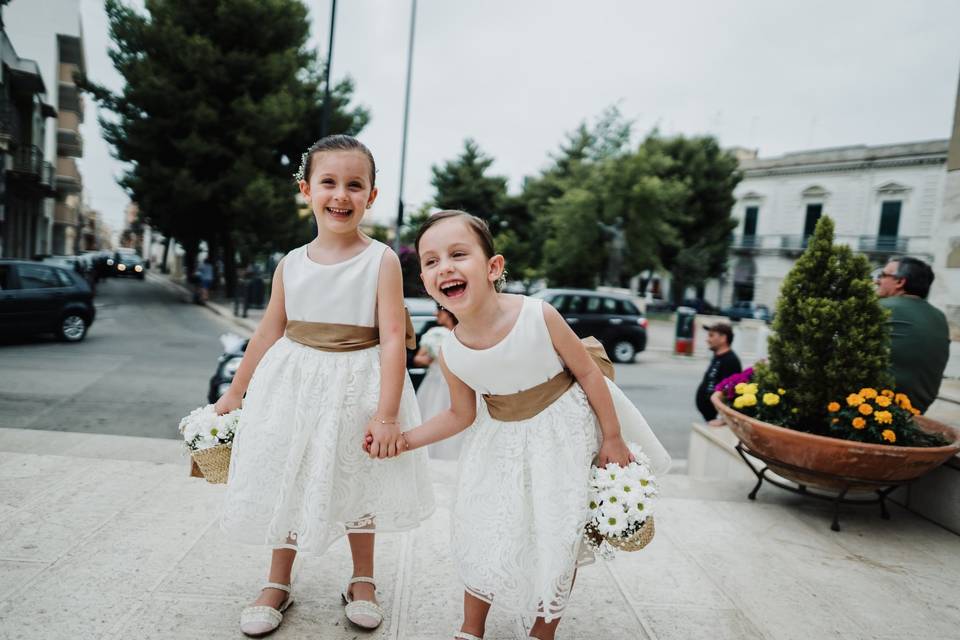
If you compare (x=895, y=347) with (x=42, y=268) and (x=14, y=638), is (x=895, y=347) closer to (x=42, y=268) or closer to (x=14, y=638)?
(x=14, y=638)

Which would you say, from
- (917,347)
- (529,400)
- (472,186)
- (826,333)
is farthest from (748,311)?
(529,400)

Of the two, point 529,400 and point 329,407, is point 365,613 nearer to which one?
point 329,407

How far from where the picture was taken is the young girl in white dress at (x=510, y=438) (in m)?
1.93

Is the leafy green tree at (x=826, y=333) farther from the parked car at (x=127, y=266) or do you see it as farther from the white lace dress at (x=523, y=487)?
the parked car at (x=127, y=266)

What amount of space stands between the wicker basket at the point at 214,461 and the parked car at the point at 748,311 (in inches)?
1496

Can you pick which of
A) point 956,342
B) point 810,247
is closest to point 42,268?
point 810,247

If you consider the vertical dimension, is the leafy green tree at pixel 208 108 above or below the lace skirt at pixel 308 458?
above

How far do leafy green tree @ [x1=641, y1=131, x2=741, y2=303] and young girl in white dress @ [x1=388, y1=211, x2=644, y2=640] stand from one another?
37802 mm

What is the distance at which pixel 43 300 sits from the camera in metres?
10.4

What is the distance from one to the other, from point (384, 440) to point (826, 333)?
2.86 m

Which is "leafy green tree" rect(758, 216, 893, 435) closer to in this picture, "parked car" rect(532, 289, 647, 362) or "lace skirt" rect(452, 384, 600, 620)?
"lace skirt" rect(452, 384, 600, 620)

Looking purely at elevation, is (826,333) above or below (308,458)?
above

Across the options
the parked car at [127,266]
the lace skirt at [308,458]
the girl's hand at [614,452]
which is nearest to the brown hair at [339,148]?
the lace skirt at [308,458]

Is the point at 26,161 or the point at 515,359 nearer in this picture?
the point at 515,359
